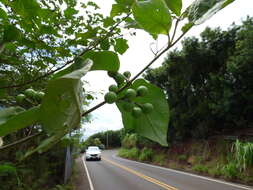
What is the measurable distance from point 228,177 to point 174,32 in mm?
10864

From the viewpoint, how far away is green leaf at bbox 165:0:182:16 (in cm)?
60

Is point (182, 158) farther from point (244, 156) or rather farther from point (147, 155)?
point (244, 156)

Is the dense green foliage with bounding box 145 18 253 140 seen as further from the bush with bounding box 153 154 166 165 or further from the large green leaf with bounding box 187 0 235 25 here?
the large green leaf with bounding box 187 0 235 25

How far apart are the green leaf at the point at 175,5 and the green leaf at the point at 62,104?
0.34m

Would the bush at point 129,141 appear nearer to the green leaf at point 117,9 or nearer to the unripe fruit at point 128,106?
the green leaf at point 117,9

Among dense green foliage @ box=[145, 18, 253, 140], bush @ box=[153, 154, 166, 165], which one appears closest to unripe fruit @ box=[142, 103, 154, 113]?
dense green foliage @ box=[145, 18, 253, 140]

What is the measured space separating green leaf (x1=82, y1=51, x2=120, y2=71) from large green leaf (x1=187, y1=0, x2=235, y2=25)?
222mm

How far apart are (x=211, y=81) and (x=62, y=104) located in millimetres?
Result: 13771

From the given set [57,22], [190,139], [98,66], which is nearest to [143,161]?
[190,139]

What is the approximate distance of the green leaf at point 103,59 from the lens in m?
0.50

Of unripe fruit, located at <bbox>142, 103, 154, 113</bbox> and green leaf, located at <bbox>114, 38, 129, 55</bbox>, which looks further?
green leaf, located at <bbox>114, 38, 129, 55</bbox>

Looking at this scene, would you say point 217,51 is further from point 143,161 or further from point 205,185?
point 143,161

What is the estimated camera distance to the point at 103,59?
51 cm

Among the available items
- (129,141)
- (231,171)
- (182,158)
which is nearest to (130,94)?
(231,171)
